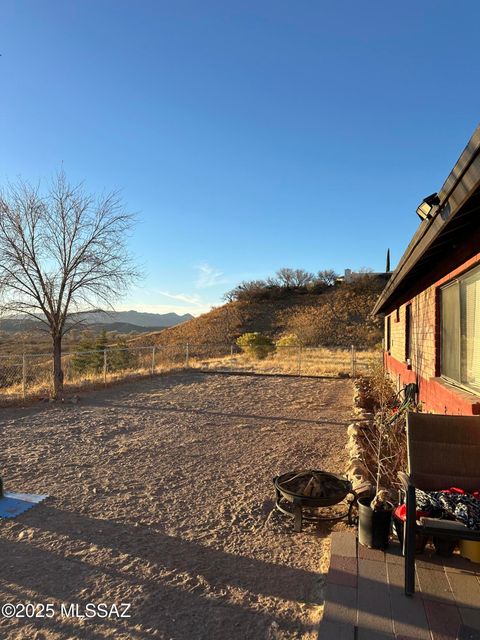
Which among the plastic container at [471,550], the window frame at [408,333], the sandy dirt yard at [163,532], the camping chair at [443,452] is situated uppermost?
the window frame at [408,333]

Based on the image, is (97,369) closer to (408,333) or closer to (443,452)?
(408,333)

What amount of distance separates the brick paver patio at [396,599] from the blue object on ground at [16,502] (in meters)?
2.83

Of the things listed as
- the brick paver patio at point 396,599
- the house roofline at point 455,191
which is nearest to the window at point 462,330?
the house roofline at point 455,191

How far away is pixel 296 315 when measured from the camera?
56281 mm

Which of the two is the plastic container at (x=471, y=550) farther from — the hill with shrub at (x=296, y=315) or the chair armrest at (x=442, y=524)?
the hill with shrub at (x=296, y=315)

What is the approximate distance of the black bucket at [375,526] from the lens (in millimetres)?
3162

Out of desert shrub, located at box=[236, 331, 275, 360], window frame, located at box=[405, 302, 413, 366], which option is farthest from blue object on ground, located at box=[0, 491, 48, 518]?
desert shrub, located at box=[236, 331, 275, 360]

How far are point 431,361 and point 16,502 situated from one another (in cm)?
537

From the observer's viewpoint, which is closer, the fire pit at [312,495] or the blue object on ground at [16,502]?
the fire pit at [312,495]

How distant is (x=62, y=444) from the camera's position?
674 centimetres

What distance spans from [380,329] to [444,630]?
48228 millimetres

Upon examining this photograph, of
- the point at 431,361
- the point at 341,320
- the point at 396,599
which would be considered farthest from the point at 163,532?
the point at 341,320

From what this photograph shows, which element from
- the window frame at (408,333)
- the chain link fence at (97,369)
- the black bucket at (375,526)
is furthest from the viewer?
the chain link fence at (97,369)

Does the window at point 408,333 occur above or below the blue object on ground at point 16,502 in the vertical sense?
above
